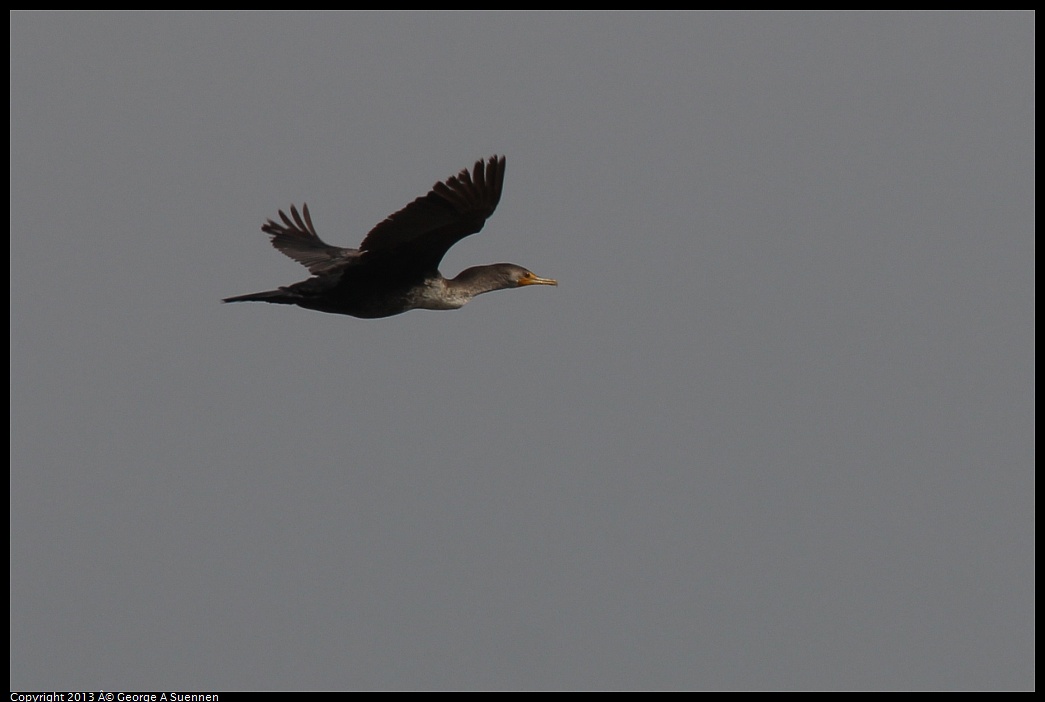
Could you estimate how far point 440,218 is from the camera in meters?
11.3

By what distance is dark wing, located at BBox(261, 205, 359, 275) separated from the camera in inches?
543

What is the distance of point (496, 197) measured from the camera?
436 inches

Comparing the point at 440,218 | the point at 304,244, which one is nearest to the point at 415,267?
the point at 440,218

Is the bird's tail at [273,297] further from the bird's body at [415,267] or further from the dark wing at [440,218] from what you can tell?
the dark wing at [440,218]

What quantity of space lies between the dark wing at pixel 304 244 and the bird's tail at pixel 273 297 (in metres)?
1.36

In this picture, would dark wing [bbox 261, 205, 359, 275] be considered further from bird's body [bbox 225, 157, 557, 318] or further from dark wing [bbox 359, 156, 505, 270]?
dark wing [bbox 359, 156, 505, 270]

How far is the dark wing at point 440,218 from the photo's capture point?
10.9m

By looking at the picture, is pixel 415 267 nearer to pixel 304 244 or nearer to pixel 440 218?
pixel 440 218

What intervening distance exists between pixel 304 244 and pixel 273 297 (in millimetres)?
2628
